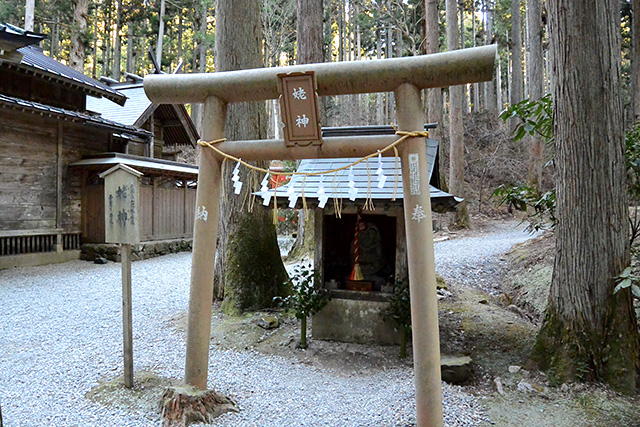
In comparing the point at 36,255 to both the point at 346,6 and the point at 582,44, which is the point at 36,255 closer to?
the point at 582,44

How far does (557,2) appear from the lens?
381 centimetres

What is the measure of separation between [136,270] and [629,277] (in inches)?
395

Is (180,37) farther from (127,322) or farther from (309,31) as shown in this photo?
(127,322)

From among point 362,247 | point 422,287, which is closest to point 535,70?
point 362,247

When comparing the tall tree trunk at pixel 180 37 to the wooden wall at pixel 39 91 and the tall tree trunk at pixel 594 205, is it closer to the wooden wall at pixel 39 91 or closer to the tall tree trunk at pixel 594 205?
the wooden wall at pixel 39 91

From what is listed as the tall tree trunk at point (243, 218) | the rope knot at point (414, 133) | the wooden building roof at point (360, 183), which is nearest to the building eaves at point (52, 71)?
the tall tree trunk at point (243, 218)

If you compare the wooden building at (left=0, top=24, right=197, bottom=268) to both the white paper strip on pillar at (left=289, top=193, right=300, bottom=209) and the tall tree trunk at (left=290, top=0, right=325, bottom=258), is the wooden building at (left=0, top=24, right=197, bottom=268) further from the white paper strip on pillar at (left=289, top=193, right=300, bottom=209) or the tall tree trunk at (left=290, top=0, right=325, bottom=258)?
the white paper strip on pillar at (left=289, top=193, right=300, bottom=209)

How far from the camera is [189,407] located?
3.12 m

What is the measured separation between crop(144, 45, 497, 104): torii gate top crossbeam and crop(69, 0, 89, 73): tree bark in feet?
48.9

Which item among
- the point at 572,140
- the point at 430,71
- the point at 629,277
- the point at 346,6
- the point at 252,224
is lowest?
the point at 629,277

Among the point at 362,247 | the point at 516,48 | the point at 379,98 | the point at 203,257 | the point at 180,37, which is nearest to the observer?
the point at 203,257

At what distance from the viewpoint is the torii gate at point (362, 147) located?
2875 millimetres

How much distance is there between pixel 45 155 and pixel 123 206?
830 centimetres

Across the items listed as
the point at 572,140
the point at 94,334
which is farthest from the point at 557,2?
the point at 94,334
